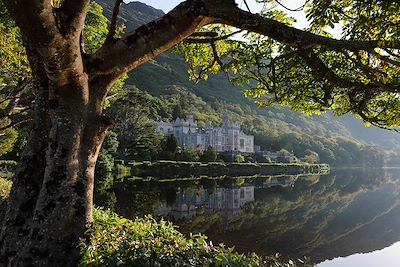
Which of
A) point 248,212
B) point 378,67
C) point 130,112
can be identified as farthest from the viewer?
point 130,112

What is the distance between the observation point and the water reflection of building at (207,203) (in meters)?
25.7

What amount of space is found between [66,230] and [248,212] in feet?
78.7

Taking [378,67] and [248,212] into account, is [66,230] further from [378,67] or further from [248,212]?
[248,212]

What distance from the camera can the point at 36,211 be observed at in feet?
17.0

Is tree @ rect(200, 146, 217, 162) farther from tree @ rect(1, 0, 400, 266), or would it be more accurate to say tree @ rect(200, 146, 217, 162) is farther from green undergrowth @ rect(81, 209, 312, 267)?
green undergrowth @ rect(81, 209, 312, 267)

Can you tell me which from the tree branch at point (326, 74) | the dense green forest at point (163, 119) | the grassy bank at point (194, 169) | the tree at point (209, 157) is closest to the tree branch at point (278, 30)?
the tree branch at point (326, 74)

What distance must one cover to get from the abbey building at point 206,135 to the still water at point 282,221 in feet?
199

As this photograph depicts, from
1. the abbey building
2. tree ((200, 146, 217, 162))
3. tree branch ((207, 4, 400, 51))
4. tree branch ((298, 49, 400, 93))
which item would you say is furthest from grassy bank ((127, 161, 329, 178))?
tree branch ((207, 4, 400, 51))

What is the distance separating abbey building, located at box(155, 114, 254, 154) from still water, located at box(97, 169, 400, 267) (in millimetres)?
60535

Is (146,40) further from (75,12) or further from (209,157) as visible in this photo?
(209,157)

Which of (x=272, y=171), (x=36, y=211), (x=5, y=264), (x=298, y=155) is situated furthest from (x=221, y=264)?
(x=298, y=155)

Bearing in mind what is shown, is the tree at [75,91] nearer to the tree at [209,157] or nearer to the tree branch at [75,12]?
the tree branch at [75,12]

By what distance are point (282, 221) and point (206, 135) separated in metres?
83.5

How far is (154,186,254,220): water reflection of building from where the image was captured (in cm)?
2566
